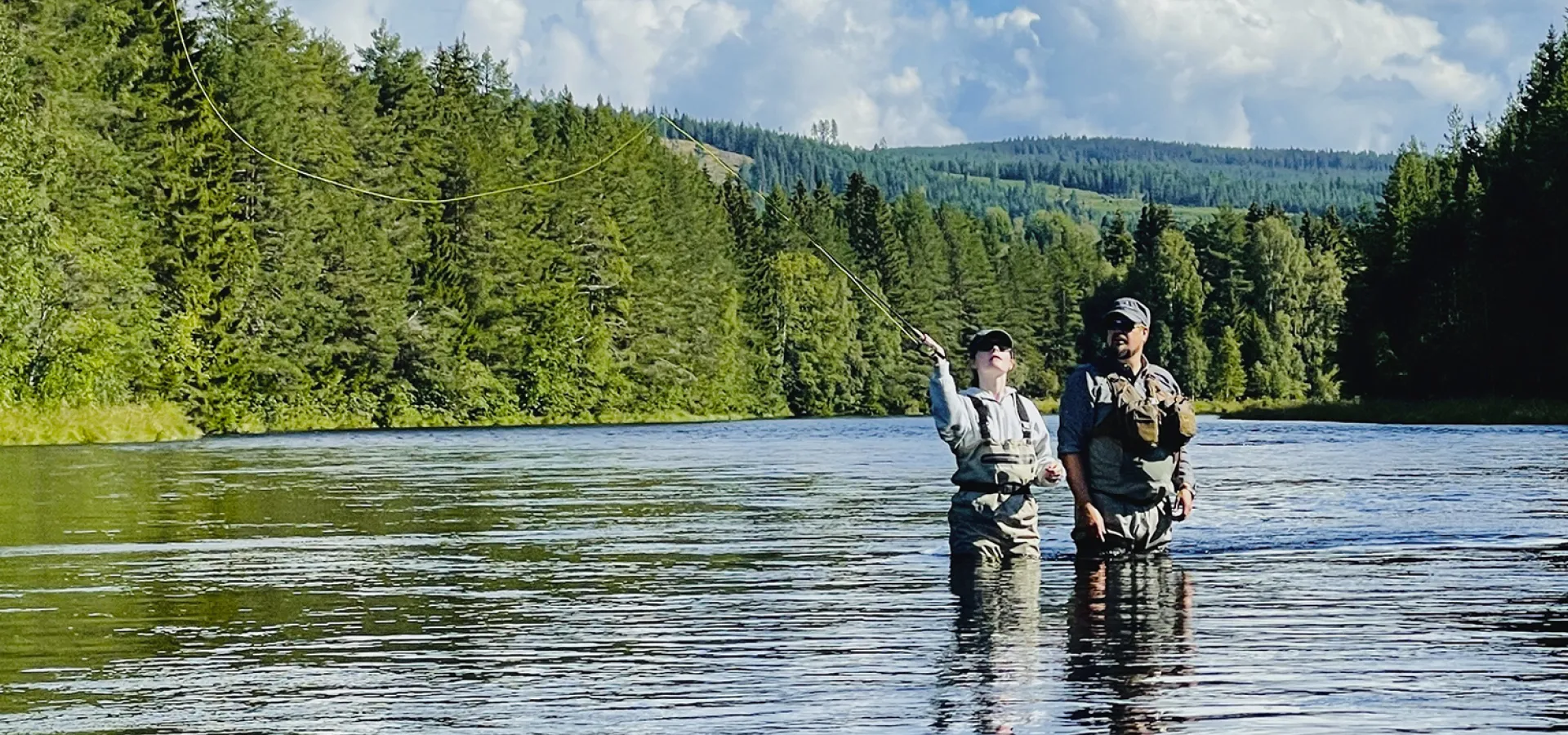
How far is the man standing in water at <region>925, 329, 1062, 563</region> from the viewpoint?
43.0ft

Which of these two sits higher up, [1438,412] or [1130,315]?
[1130,315]

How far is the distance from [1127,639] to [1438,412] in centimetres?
5952

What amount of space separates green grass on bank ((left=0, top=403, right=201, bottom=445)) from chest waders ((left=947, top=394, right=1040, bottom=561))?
131 ft

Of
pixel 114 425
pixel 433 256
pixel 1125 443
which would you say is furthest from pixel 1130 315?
pixel 433 256

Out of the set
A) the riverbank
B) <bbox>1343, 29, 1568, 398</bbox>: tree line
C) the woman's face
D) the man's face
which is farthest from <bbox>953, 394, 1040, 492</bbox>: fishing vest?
<bbox>1343, 29, 1568, 398</bbox>: tree line

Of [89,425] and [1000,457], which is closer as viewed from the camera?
[1000,457]

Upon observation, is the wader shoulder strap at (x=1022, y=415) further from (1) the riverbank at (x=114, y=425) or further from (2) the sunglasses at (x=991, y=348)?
(1) the riverbank at (x=114, y=425)

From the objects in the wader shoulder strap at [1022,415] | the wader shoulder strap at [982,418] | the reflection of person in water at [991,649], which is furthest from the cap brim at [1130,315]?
the reflection of person in water at [991,649]

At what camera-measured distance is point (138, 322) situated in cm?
6091

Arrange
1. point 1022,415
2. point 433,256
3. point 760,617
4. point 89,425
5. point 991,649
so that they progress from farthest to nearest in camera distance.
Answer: point 433,256, point 89,425, point 1022,415, point 760,617, point 991,649

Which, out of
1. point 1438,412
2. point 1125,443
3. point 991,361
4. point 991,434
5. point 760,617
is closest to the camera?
point 760,617

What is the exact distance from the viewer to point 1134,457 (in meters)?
12.8

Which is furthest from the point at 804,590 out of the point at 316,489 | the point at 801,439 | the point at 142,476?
the point at 801,439

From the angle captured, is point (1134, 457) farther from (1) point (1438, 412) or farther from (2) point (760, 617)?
(1) point (1438, 412)
